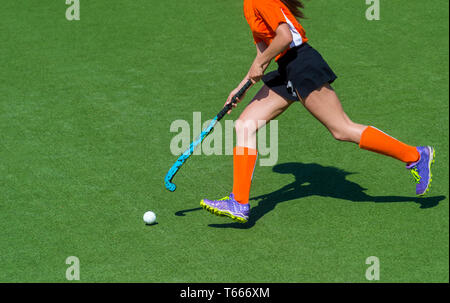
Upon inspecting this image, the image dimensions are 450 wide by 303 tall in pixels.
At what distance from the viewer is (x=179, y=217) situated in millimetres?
5602

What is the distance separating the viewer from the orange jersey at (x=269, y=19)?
5.11m

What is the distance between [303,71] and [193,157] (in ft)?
5.51

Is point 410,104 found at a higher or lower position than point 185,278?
higher

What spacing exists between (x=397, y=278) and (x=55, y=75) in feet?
16.4

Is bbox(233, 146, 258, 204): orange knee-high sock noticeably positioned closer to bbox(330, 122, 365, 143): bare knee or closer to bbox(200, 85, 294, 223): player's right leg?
bbox(200, 85, 294, 223): player's right leg

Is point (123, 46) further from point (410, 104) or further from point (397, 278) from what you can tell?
point (397, 278)

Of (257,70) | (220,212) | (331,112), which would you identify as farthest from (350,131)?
(220,212)

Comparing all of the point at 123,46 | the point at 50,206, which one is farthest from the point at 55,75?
the point at 50,206

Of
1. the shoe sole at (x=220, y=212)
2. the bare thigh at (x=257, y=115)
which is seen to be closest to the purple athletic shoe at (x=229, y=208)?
the shoe sole at (x=220, y=212)

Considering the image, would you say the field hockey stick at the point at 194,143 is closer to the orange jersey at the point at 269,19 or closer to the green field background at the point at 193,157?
the green field background at the point at 193,157

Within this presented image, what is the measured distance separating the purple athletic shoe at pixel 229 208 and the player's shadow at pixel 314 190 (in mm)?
154

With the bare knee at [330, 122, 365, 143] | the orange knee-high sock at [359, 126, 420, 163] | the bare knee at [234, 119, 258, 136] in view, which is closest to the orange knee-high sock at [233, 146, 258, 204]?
the bare knee at [234, 119, 258, 136]

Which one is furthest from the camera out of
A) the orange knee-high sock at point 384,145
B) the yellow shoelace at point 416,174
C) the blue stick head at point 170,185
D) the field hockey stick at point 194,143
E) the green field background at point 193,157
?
the blue stick head at point 170,185

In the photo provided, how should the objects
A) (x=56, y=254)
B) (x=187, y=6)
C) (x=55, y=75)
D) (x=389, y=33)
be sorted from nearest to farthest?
(x=56, y=254)
(x=55, y=75)
(x=389, y=33)
(x=187, y=6)
